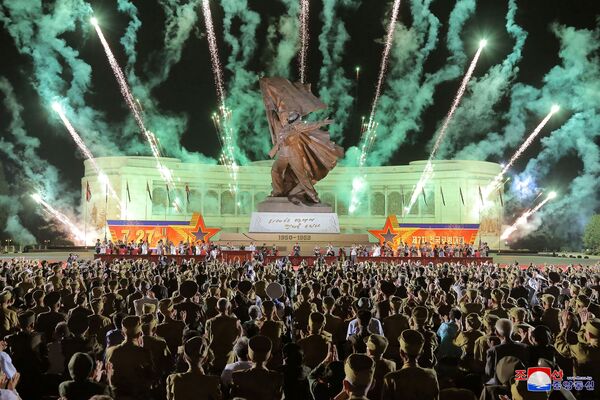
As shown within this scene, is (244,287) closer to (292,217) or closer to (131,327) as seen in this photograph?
(131,327)

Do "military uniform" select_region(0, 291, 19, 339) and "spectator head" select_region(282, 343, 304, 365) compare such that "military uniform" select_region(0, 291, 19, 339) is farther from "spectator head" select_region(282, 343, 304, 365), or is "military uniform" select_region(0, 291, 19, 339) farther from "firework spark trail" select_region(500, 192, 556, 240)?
"firework spark trail" select_region(500, 192, 556, 240)

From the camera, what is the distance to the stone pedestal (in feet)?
137

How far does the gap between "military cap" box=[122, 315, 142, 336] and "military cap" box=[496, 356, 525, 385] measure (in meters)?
4.05

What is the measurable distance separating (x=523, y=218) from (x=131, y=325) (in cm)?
10145

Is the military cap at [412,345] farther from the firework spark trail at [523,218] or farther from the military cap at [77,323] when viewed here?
the firework spark trail at [523,218]

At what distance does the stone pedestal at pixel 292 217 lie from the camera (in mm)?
41750

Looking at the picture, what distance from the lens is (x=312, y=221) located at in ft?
138

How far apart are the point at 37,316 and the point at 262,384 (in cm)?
529

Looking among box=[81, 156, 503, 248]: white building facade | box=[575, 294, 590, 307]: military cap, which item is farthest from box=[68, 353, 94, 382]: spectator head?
box=[81, 156, 503, 248]: white building facade

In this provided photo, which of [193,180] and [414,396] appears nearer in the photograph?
[414,396]

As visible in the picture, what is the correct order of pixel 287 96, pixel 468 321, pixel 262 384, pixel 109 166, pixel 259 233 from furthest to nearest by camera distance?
pixel 109 166
pixel 259 233
pixel 287 96
pixel 468 321
pixel 262 384

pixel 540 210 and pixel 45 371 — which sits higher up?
pixel 540 210

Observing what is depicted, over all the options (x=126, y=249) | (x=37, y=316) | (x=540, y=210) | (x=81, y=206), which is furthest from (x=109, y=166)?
(x=37, y=316)

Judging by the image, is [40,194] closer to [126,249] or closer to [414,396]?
[126,249]
